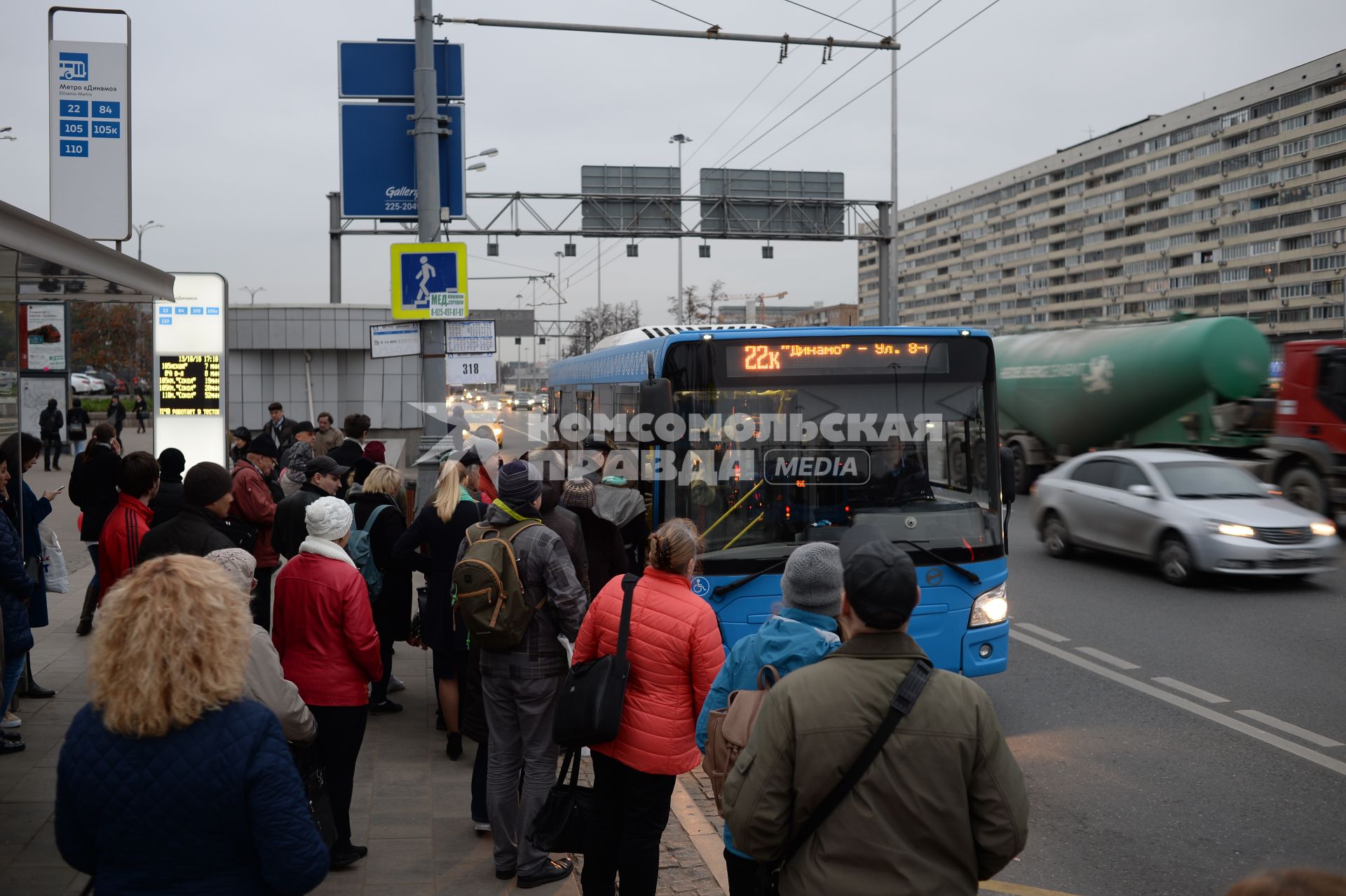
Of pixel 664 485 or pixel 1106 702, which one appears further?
pixel 1106 702

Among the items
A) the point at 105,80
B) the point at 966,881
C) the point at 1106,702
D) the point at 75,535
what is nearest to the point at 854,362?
the point at 1106,702

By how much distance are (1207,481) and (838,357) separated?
8363mm

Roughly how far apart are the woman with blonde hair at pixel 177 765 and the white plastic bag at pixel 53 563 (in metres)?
6.90

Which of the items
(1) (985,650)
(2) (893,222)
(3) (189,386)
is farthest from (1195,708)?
(2) (893,222)

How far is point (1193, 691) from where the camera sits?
912 cm

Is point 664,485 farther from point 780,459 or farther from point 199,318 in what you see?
point 199,318

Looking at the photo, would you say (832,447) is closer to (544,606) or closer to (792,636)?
(544,606)

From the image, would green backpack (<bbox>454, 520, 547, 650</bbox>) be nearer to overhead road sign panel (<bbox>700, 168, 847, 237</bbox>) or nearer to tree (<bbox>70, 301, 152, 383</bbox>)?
overhead road sign panel (<bbox>700, 168, 847, 237</bbox>)

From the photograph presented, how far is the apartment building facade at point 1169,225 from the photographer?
3605 inches

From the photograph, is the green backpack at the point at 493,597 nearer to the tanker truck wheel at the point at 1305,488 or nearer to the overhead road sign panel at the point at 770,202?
the tanker truck wheel at the point at 1305,488

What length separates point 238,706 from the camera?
2738 millimetres

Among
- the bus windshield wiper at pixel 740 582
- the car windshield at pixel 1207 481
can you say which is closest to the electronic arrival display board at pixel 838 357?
the bus windshield wiper at pixel 740 582

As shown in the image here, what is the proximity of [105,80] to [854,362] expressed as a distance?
637cm

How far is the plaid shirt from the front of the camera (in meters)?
5.19
